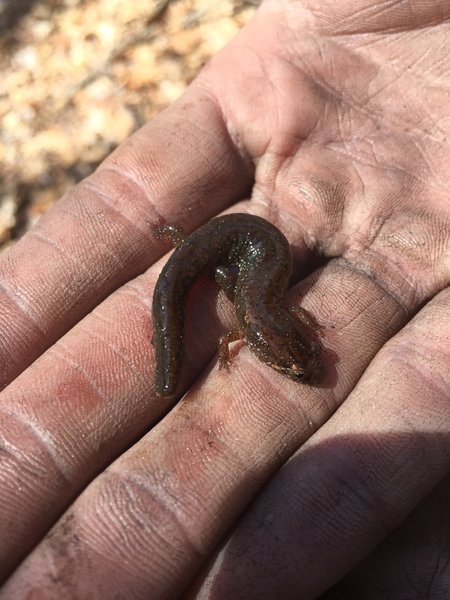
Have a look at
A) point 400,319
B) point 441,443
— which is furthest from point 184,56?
point 441,443

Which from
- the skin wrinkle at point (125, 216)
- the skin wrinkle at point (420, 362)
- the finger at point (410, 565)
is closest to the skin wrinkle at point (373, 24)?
the skin wrinkle at point (125, 216)

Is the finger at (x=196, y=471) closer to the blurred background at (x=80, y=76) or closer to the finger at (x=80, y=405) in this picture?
the finger at (x=80, y=405)

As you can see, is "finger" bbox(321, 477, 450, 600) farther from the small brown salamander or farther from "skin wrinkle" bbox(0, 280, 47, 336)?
"skin wrinkle" bbox(0, 280, 47, 336)

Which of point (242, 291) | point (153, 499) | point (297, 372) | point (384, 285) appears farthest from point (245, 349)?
point (153, 499)

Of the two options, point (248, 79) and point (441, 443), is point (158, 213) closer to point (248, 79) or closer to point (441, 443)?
point (248, 79)

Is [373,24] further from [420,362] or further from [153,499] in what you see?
[153,499]
